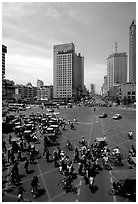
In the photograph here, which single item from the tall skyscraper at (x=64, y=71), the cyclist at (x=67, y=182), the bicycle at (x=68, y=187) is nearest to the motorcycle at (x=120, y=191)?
the bicycle at (x=68, y=187)

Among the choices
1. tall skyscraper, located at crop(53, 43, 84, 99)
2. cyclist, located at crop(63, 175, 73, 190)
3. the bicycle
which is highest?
tall skyscraper, located at crop(53, 43, 84, 99)

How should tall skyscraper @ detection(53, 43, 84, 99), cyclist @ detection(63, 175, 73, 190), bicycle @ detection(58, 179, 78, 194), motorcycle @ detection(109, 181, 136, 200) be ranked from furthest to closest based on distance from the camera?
tall skyscraper @ detection(53, 43, 84, 99) → cyclist @ detection(63, 175, 73, 190) → bicycle @ detection(58, 179, 78, 194) → motorcycle @ detection(109, 181, 136, 200)

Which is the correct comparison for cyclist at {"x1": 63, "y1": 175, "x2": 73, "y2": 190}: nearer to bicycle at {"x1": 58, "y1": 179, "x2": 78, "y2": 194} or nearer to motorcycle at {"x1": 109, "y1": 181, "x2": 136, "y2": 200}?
bicycle at {"x1": 58, "y1": 179, "x2": 78, "y2": 194}

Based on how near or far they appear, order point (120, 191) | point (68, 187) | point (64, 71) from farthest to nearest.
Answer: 1. point (64, 71)
2. point (68, 187)
3. point (120, 191)

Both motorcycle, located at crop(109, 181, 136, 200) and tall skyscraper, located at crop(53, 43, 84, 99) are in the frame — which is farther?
tall skyscraper, located at crop(53, 43, 84, 99)

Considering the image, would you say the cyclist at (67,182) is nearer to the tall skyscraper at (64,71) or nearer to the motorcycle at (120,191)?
the motorcycle at (120,191)

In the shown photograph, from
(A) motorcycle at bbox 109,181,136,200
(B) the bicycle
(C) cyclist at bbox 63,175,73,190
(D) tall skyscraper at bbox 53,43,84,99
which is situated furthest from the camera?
(D) tall skyscraper at bbox 53,43,84,99

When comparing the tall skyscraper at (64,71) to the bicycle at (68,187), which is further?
the tall skyscraper at (64,71)

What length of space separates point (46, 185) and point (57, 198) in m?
2.00

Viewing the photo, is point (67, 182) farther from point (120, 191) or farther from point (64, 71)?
point (64, 71)

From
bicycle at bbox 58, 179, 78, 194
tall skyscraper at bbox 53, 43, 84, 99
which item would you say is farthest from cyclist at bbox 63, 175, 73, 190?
tall skyscraper at bbox 53, 43, 84, 99

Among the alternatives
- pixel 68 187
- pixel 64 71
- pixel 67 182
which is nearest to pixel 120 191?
pixel 68 187

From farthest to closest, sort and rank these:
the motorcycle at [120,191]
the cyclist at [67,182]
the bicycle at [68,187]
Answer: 1. the cyclist at [67,182]
2. the bicycle at [68,187]
3. the motorcycle at [120,191]

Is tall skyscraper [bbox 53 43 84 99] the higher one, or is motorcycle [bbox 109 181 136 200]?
tall skyscraper [bbox 53 43 84 99]
